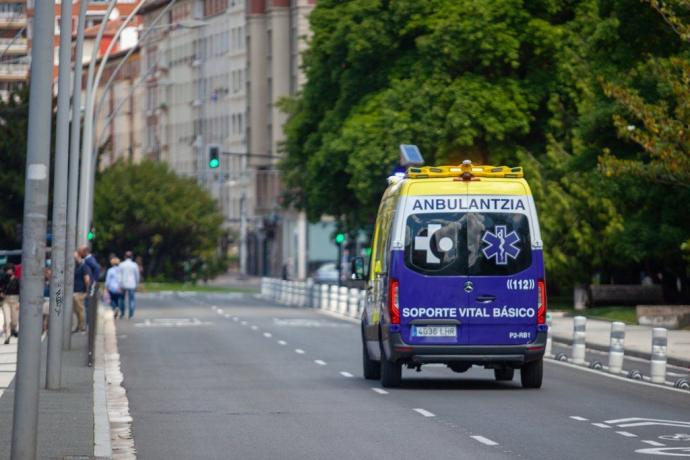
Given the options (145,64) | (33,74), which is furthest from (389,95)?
(145,64)

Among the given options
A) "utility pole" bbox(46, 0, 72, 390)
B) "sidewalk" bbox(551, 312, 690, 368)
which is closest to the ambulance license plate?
"utility pole" bbox(46, 0, 72, 390)

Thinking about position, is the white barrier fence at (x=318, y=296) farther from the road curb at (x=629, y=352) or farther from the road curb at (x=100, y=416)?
the road curb at (x=100, y=416)

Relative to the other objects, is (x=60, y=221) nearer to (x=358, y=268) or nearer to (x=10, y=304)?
(x=358, y=268)

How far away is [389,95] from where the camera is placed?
6594 centimetres

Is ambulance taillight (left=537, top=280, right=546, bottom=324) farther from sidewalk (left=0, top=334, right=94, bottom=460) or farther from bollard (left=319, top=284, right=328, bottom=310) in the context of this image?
bollard (left=319, top=284, right=328, bottom=310)

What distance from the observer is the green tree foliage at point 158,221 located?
11106cm

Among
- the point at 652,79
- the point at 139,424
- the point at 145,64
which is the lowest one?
the point at 139,424

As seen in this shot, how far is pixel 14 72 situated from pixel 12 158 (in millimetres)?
17441

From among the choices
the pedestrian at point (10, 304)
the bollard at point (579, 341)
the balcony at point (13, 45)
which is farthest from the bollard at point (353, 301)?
the bollard at point (579, 341)

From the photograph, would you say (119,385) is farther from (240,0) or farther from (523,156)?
(240,0)

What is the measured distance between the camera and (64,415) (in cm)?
2000

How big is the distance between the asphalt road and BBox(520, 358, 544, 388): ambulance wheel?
0.16 m

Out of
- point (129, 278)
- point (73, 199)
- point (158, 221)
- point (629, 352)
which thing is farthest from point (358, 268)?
point (158, 221)

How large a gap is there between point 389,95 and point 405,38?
335cm
